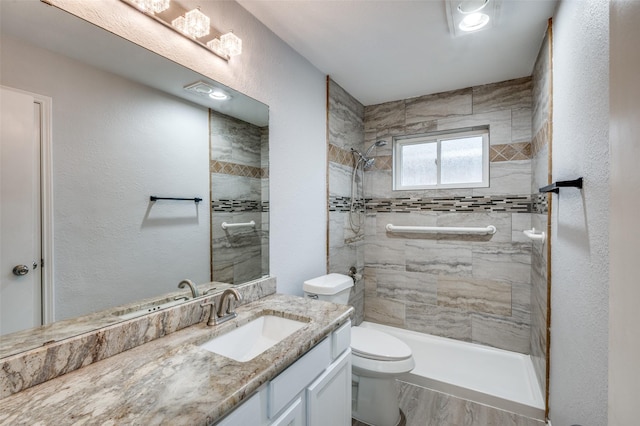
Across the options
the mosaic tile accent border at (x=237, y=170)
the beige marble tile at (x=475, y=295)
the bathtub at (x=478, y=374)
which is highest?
the mosaic tile accent border at (x=237, y=170)

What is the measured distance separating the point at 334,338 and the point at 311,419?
1.01 feet

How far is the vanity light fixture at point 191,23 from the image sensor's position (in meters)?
1.13

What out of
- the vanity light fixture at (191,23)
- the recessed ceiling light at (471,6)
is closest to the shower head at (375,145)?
the recessed ceiling light at (471,6)

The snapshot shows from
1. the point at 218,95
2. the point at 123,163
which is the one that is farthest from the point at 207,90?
the point at 123,163

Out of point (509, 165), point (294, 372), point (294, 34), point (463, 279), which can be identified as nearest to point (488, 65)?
point (509, 165)

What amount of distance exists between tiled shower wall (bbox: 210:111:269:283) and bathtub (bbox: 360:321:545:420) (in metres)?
1.54

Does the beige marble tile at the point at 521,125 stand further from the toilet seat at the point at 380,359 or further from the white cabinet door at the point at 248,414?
the white cabinet door at the point at 248,414

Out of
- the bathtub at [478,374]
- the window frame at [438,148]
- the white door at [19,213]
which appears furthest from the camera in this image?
the window frame at [438,148]

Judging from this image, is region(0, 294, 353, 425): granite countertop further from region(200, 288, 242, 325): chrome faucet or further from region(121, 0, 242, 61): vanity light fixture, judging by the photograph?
region(121, 0, 242, 61): vanity light fixture

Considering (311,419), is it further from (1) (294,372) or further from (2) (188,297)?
(2) (188,297)

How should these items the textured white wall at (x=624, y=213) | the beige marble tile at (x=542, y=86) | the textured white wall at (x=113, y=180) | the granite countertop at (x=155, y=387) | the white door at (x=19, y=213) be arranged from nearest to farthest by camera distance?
1. the textured white wall at (x=624, y=213)
2. the granite countertop at (x=155, y=387)
3. the white door at (x=19, y=213)
4. the textured white wall at (x=113, y=180)
5. the beige marble tile at (x=542, y=86)

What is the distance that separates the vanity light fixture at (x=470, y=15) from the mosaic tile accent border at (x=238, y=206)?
147 centimetres

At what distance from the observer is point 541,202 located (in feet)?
6.27

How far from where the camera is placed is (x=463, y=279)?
2.64 meters
